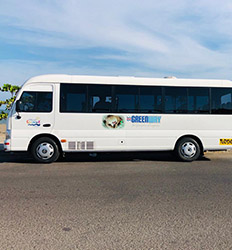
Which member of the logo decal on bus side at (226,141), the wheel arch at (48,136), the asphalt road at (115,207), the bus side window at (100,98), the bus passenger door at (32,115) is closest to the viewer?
the asphalt road at (115,207)

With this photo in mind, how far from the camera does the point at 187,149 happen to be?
8.74 metres

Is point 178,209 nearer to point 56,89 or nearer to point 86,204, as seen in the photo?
point 86,204

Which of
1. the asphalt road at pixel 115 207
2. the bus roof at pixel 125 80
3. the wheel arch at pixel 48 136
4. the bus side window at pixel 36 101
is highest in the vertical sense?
the bus roof at pixel 125 80

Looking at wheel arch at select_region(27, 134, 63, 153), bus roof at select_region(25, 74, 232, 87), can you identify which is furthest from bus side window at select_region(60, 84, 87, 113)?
wheel arch at select_region(27, 134, 63, 153)

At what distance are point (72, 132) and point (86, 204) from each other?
4.08 metres

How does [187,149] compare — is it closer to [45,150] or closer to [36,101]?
[45,150]

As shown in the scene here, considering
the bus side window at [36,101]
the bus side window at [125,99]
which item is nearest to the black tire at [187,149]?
the bus side window at [125,99]

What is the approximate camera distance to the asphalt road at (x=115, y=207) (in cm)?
317

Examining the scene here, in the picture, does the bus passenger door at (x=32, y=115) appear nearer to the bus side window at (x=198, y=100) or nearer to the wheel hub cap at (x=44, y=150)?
the wheel hub cap at (x=44, y=150)

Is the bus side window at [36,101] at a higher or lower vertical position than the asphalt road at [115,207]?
higher

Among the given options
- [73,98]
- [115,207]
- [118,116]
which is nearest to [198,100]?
[118,116]

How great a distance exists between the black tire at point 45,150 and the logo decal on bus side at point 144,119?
8.25 ft

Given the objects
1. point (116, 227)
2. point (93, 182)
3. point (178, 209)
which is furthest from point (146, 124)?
point (116, 227)

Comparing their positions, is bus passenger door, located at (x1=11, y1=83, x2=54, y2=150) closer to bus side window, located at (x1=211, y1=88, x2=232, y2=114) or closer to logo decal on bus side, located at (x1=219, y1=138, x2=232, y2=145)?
bus side window, located at (x1=211, y1=88, x2=232, y2=114)
